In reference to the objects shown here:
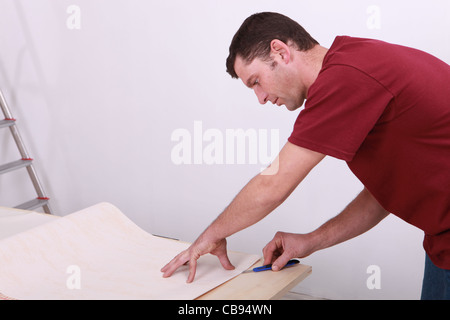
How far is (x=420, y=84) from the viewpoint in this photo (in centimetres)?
114

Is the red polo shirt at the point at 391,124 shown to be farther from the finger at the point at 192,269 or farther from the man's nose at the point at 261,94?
the finger at the point at 192,269

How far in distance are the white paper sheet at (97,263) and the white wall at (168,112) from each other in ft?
3.77

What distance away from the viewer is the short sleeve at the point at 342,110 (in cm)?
109

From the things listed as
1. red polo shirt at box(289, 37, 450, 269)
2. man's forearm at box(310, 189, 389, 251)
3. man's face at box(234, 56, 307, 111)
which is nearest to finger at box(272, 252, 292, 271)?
man's forearm at box(310, 189, 389, 251)

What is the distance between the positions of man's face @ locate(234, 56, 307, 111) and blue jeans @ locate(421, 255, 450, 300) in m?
0.53

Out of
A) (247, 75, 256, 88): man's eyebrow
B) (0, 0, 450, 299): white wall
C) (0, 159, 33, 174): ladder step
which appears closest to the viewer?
(247, 75, 256, 88): man's eyebrow

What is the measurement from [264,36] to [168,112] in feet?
5.04

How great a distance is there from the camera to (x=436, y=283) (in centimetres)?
133

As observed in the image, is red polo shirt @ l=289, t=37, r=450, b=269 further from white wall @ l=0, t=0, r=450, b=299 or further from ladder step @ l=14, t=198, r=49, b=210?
ladder step @ l=14, t=198, r=49, b=210

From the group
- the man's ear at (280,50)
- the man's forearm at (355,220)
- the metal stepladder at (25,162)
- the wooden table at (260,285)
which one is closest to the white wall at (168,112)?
the metal stepladder at (25,162)

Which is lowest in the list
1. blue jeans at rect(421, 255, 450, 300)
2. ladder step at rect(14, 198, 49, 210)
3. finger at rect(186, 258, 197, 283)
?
blue jeans at rect(421, 255, 450, 300)

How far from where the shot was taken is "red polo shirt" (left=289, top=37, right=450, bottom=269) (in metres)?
1.10

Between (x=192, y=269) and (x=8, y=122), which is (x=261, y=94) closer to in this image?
(x=192, y=269)
